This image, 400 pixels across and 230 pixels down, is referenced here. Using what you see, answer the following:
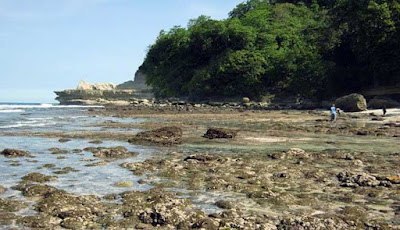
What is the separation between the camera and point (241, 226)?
6449mm

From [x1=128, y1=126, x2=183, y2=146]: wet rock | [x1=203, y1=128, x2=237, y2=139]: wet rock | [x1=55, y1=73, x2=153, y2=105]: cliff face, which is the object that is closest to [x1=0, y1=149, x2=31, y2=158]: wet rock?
[x1=128, y1=126, x2=183, y2=146]: wet rock

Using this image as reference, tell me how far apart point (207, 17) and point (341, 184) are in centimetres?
7227

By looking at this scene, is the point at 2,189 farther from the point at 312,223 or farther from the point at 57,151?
the point at 312,223

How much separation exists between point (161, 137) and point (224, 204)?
1046cm

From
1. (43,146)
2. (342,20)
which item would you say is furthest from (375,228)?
(342,20)

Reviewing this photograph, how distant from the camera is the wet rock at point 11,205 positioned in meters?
7.32

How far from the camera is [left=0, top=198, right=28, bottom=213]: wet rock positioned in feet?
24.0

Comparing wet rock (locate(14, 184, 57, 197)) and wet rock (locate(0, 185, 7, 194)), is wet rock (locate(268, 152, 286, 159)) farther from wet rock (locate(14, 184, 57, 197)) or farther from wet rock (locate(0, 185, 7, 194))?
wet rock (locate(0, 185, 7, 194))

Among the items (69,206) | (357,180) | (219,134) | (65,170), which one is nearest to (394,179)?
(357,180)

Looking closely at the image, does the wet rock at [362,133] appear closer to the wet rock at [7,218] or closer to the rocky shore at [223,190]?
the rocky shore at [223,190]

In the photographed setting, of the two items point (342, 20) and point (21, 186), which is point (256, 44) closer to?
point (342, 20)

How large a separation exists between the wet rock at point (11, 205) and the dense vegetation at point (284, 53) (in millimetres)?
40854

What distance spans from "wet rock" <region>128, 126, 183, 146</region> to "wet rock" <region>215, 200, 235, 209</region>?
30.1 ft

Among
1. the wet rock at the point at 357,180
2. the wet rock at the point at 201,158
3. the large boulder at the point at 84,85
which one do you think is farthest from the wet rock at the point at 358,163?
the large boulder at the point at 84,85
